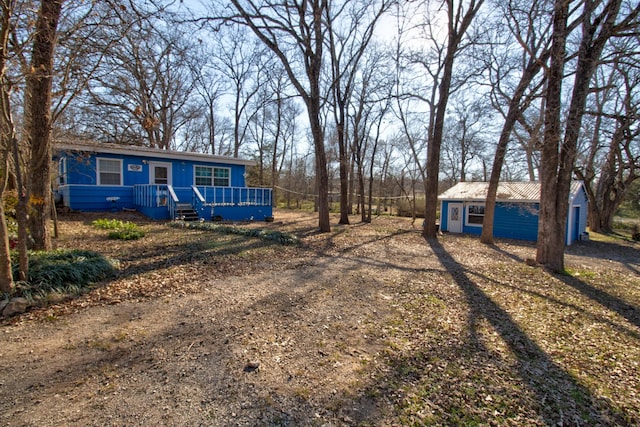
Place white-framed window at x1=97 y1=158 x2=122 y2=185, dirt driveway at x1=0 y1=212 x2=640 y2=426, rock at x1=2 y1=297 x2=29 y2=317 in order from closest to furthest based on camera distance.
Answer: dirt driveway at x1=0 y1=212 x2=640 y2=426
rock at x1=2 y1=297 x2=29 y2=317
white-framed window at x1=97 y1=158 x2=122 y2=185

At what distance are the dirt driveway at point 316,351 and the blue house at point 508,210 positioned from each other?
787 cm

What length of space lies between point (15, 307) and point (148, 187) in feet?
30.9

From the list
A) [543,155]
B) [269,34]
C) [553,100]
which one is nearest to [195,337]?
[543,155]

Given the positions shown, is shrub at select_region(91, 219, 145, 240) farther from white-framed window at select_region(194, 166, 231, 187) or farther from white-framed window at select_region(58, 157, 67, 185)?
white-framed window at select_region(194, 166, 231, 187)

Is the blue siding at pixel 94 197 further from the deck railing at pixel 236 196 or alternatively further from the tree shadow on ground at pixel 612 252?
the tree shadow on ground at pixel 612 252

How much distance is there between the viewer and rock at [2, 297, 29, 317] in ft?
10.2

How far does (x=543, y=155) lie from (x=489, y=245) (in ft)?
16.7

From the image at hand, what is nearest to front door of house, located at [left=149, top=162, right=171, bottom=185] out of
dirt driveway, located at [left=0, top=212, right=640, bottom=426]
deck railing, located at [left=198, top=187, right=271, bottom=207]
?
deck railing, located at [left=198, top=187, right=271, bottom=207]

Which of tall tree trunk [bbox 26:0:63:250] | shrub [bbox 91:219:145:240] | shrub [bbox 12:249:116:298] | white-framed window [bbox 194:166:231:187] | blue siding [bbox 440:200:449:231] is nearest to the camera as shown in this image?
shrub [bbox 12:249:116:298]

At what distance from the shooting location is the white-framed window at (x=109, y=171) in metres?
11.8

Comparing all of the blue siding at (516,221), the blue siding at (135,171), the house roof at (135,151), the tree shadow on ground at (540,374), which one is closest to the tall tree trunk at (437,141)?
the blue siding at (516,221)

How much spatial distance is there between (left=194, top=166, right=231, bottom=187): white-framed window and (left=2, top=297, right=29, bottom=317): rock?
11633 millimetres

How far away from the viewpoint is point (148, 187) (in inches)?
458

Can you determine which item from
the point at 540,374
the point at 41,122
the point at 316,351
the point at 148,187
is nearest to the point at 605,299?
the point at 540,374
